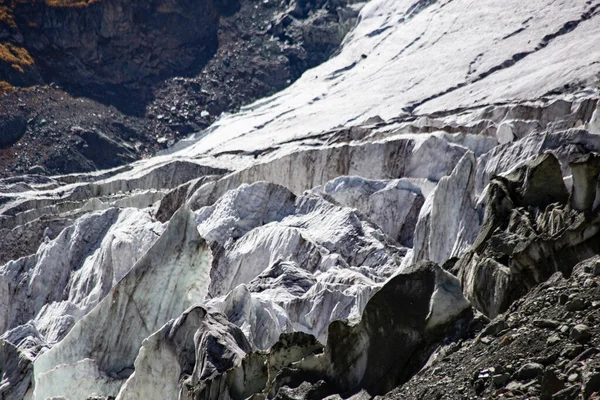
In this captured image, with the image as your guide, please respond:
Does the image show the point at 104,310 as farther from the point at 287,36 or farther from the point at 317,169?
the point at 287,36

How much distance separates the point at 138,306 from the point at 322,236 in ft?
48.7

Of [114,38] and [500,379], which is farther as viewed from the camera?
[114,38]

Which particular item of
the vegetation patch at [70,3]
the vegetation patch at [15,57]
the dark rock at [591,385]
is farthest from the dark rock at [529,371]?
the vegetation patch at [70,3]

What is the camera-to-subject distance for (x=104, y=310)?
27.1m

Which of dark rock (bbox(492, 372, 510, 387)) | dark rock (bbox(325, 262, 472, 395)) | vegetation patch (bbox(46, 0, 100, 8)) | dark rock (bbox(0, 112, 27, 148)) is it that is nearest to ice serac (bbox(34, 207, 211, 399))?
dark rock (bbox(325, 262, 472, 395))

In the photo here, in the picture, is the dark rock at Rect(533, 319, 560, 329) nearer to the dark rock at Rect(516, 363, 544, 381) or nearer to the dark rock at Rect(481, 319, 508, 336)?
the dark rock at Rect(481, 319, 508, 336)

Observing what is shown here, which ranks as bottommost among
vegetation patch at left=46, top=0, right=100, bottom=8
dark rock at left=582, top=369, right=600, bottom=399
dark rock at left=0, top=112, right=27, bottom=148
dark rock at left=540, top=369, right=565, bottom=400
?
dark rock at left=540, top=369, right=565, bottom=400

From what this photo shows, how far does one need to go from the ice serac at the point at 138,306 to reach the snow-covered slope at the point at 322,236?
47 millimetres

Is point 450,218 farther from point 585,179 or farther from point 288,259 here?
point 585,179

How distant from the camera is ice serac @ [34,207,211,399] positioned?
26297 millimetres

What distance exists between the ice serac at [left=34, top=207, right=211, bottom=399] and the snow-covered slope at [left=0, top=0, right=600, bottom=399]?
0.16ft

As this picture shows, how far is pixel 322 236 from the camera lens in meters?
41.2

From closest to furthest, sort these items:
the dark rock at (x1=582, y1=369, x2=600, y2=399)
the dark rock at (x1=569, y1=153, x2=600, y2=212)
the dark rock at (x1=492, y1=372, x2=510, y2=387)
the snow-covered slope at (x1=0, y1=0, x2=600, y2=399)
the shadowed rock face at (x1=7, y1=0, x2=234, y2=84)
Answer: the dark rock at (x1=582, y1=369, x2=600, y2=399)
the dark rock at (x1=492, y1=372, x2=510, y2=387)
the snow-covered slope at (x1=0, y1=0, x2=600, y2=399)
the dark rock at (x1=569, y1=153, x2=600, y2=212)
the shadowed rock face at (x1=7, y1=0, x2=234, y2=84)

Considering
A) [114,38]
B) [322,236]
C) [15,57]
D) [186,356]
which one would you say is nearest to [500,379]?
[186,356]
